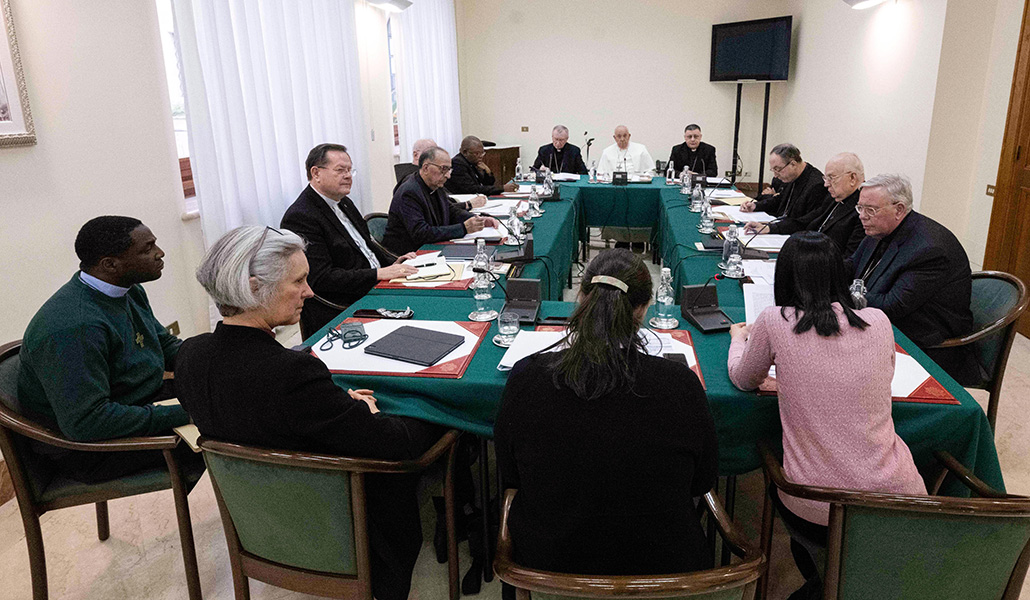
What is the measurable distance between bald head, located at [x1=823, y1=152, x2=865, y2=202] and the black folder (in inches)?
83.3

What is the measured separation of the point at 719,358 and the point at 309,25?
3922 mm

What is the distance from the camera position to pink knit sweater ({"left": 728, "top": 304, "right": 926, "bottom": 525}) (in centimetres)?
145

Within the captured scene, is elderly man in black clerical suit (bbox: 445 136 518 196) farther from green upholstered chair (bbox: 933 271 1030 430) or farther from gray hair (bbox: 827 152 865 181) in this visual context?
green upholstered chair (bbox: 933 271 1030 430)

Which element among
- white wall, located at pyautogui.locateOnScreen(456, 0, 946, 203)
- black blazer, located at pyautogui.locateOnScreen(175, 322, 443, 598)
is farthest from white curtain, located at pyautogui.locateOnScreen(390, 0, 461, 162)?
black blazer, located at pyautogui.locateOnScreen(175, 322, 443, 598)

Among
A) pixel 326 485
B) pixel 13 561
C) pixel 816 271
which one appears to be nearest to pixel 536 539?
pixel 326 485

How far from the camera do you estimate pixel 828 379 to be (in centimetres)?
146

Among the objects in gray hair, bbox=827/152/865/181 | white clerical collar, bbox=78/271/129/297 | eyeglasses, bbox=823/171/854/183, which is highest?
gray hair, bbox=827/152/865/181

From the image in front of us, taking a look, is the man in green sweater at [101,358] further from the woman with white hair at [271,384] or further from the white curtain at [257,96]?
the white curtain at [257,96]

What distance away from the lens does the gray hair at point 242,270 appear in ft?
4.66

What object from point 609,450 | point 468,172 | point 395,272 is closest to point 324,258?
point 395,272

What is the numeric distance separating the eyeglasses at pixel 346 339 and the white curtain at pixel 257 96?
1.85 meters

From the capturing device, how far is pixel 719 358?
1903 millimetres

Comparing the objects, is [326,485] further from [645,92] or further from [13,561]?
[645,92]

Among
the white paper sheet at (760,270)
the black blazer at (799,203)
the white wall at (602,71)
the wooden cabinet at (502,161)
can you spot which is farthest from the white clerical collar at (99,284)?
the white wall at (602,71)
